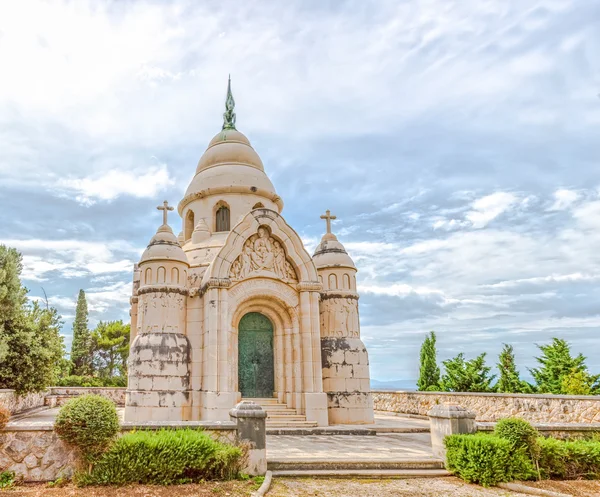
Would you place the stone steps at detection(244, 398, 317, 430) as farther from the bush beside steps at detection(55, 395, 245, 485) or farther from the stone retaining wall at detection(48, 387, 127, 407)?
the stone retaining wall at detection(48, 387, 127, 407)

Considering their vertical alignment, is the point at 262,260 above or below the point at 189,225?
below

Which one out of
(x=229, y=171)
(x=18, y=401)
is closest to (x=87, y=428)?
(x=229, y=171)

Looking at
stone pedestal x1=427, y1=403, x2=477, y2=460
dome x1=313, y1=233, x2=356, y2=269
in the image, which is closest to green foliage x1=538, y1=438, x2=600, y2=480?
stone pedestal x1=427, y1=403, x2=477, y2=460

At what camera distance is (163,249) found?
59.7 feet

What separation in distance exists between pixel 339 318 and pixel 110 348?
3707 cm

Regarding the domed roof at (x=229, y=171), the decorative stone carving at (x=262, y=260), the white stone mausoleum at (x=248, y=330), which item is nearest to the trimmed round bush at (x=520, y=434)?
the white stone mausoleum at (x=248, y=330)

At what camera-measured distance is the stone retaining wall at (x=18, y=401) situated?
17.6m

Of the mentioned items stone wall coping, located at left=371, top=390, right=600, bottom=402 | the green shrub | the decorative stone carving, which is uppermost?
the decorative stone carving

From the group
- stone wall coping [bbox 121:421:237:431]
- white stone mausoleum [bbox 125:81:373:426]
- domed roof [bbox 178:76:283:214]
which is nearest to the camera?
stone wall coping [bbox 121:421:237:431]

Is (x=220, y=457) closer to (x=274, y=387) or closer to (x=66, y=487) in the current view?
(x=66, y=487)

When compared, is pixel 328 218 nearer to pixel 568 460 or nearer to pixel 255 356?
pixel 255 356

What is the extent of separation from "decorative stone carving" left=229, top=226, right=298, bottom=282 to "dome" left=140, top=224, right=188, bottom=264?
2207mm

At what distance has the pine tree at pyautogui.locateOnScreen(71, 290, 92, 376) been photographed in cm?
4653

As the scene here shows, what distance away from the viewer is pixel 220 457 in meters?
8.82
